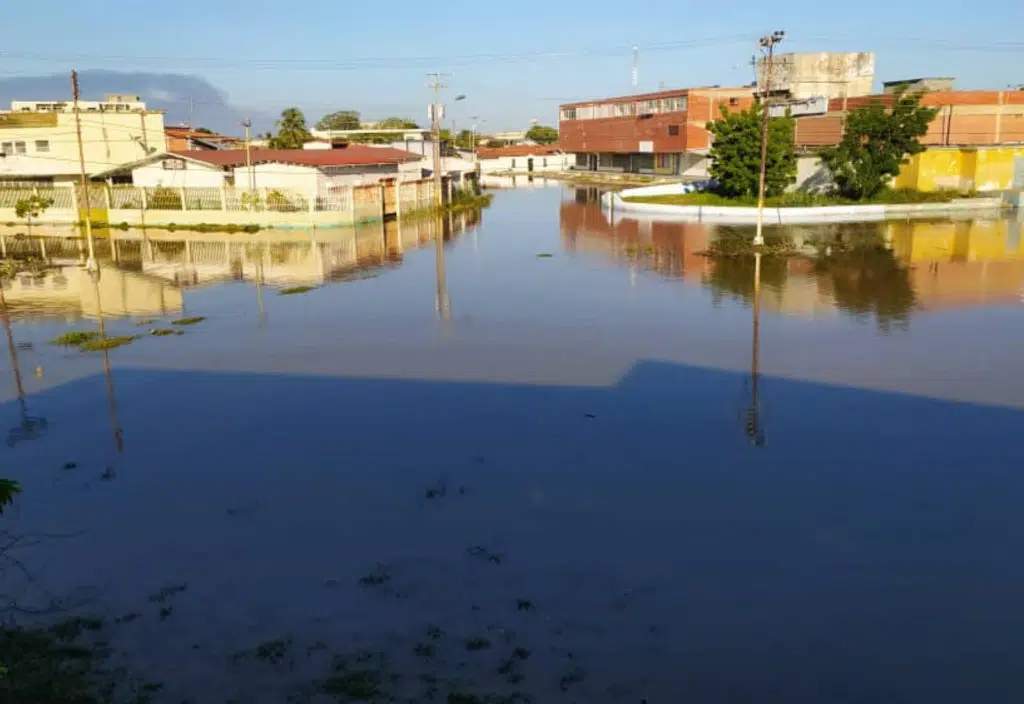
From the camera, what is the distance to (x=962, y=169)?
5325cm

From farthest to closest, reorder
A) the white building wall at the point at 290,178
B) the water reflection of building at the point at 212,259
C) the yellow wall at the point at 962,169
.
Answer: the yellow wall at the point at 962,169, the white building wall at the point at 290,178, the water reflection of building at the point at 212,259

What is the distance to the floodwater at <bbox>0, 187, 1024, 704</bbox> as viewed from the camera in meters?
8.05

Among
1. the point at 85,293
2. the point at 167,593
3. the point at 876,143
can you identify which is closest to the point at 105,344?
the point at 85,293

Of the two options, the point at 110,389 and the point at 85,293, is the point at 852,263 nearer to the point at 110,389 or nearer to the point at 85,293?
the point at 110,389

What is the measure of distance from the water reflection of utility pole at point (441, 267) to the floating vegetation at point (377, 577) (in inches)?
531

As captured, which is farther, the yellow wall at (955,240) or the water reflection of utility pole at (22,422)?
the yellow wall at (955,240)

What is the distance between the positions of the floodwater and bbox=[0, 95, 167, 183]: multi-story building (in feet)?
110

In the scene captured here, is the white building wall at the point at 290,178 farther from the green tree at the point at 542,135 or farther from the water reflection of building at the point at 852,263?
the green tree at the point at 542,135

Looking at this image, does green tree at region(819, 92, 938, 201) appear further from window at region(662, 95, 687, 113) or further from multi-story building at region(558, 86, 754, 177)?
window at region(662, 95, 687, 113)

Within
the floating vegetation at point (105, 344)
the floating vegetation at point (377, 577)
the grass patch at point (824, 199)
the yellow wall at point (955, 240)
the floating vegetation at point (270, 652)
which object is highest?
the grass patch at point (824, 199)

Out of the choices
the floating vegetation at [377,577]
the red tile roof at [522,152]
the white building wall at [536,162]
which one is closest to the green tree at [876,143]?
the floating vegetation at [377,577]

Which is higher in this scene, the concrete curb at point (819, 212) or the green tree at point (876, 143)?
the green tree at point (876, 143)

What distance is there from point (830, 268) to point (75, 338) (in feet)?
80.7

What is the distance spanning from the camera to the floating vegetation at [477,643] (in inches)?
322
